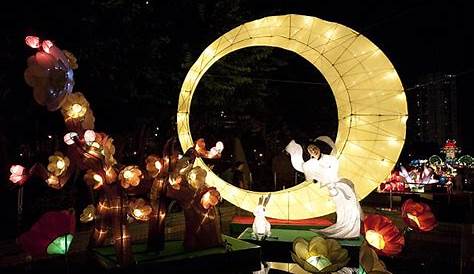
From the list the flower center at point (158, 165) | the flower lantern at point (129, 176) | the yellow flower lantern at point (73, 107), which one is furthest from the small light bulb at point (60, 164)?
the flower center at point (158, 165)

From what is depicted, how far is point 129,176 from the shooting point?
547cm

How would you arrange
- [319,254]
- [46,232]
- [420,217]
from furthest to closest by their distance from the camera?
[420,217]
[46,232]
[319,254]

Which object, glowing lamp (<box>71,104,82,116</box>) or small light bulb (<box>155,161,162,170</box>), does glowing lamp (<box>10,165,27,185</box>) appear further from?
small light bulb (<box>155,161,162,170</box>)

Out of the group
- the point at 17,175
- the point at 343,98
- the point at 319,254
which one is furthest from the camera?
the point at 343,98

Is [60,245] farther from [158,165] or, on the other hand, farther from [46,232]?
[158,165]

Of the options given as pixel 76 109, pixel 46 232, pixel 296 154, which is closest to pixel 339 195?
pixel 296 154

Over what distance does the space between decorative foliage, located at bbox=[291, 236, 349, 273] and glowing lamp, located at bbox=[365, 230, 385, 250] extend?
0.46 meters

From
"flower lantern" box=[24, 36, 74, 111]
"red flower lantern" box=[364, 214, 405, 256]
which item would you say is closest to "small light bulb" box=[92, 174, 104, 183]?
"flower lantern" box=[24, 36, 74, 111]

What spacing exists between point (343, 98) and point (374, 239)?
13.5ft

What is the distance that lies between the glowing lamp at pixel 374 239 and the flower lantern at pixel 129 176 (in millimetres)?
2823

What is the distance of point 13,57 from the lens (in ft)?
24.7

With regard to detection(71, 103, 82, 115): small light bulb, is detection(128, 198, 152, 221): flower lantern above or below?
below

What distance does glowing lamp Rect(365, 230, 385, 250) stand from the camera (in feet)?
14.3

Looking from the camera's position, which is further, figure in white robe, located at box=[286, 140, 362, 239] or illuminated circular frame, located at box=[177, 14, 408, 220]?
illuminated circular frame, located at box=[177, 14, 408, 220]
